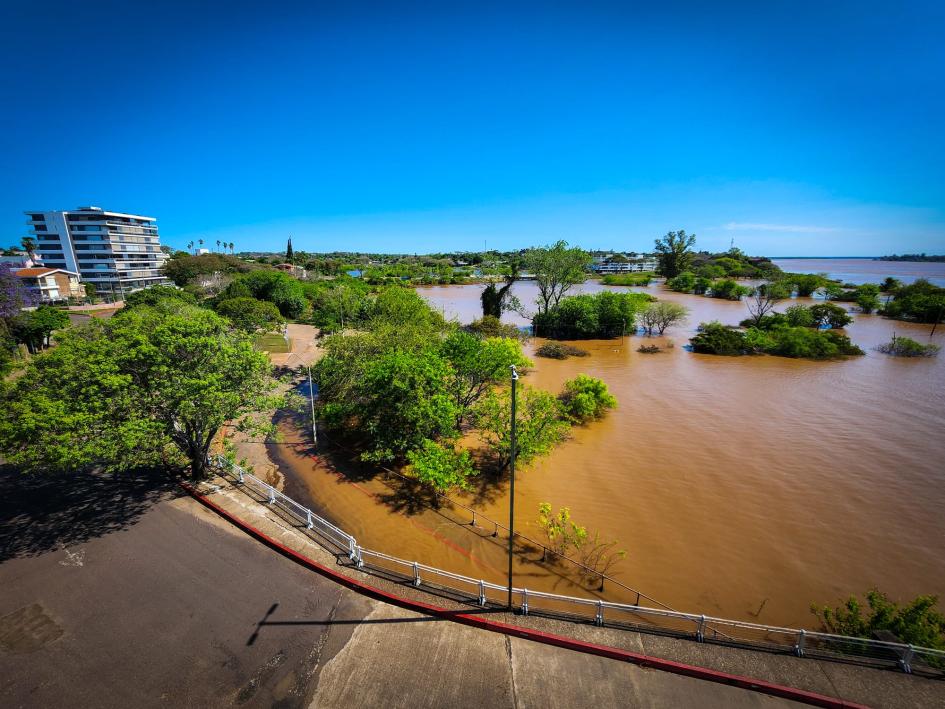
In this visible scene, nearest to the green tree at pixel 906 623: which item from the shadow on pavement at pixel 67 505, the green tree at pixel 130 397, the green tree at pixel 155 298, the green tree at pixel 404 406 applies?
the green tree at pixel 404 406

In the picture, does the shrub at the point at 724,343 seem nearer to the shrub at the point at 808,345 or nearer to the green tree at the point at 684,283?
the shrub at the point at 808,345

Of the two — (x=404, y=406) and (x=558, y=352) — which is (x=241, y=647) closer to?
(x=404, y=406)

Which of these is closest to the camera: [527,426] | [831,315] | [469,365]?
[527,426]

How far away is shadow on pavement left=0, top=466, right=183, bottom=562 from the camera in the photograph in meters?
11.0

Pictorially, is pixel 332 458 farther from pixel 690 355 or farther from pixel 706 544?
pixel 690 355

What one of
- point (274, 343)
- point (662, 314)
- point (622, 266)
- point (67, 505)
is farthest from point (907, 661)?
point (622, 266)

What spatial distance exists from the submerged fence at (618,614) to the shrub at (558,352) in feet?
87.5

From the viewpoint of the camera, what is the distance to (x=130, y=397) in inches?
443

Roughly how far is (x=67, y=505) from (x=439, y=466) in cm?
1199

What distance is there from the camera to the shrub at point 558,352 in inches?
1427

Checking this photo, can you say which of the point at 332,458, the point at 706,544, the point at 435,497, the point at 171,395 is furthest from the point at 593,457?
the point at 171,395

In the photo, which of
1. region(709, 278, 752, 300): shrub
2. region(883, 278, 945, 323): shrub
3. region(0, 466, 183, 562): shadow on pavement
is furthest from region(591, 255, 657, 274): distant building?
region(0, 466, 183, 562): shadow on pavement

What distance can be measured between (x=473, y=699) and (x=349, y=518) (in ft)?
26.3

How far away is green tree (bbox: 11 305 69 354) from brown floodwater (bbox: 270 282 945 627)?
29898 millimetres
